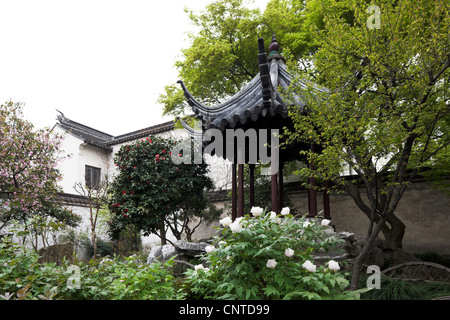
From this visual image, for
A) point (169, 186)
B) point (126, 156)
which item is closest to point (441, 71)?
point (169, 186)

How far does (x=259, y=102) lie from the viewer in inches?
201

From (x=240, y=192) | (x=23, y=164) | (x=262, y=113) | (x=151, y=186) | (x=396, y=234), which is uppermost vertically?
(x=262, y=113)

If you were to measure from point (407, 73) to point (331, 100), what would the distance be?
98cm

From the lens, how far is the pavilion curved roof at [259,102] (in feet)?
15.4

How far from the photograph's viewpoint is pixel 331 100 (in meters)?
3.90

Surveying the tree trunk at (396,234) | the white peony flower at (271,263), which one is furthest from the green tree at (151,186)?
the white peony flower at (271,263)

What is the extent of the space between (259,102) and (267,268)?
329cm

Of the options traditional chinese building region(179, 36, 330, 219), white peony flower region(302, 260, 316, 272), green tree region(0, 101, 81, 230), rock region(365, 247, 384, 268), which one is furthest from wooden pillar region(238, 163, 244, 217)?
green tree region(0, 101, 81, 230)

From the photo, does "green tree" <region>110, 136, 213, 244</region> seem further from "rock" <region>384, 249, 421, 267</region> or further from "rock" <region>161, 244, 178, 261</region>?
"rock" <region>384, 249, 421, 267</region>

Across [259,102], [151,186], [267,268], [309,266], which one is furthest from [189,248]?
[309,266]

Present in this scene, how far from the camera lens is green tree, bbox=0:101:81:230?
882cm

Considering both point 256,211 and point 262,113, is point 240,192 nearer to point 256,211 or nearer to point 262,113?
point 262,113

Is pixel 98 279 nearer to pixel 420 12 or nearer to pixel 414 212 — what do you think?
pixel 420 12

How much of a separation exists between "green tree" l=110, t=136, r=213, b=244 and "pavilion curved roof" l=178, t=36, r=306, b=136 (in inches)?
161
